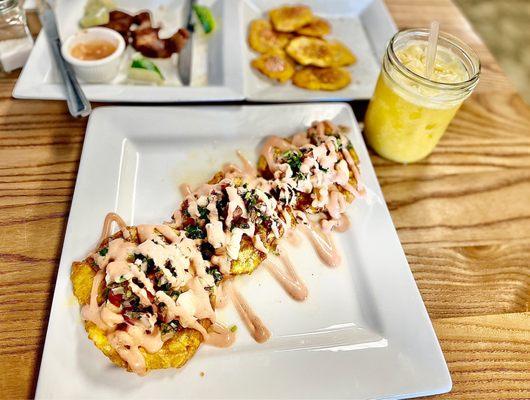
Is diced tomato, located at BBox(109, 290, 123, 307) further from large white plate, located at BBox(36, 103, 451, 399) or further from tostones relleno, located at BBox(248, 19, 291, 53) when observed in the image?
tostones relleno, located at BBox(248, 19, 291, 53)

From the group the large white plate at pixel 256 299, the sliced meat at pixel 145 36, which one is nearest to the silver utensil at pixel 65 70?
the large white plate at pixel 256 299

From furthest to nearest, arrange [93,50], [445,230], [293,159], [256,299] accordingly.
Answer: [93,50], [445,230], [293,159], [256,299]

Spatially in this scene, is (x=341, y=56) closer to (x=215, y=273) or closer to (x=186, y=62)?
(x=186, y=62)

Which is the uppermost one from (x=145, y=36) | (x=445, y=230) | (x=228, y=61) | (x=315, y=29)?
(x=145, y=36)

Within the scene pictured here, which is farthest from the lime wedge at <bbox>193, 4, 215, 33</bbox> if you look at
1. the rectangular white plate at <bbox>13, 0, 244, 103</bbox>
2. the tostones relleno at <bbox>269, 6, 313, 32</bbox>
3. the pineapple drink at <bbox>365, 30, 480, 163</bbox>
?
the pineapple drink at <bbox>365, 30, 480, 163</bbox>

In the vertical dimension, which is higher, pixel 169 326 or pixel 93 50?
pixel 93 50

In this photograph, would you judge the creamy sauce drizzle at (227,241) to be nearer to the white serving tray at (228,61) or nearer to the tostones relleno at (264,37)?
the white serving tray at (228,61)

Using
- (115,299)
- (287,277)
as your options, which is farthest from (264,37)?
(115,299)
